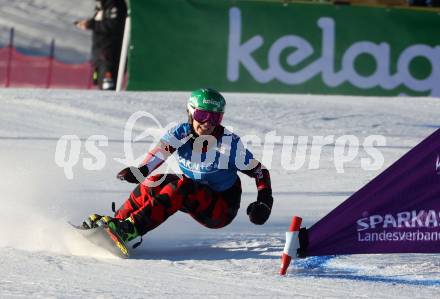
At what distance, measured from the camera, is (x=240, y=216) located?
7863 millimetres

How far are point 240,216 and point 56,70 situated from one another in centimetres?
1490

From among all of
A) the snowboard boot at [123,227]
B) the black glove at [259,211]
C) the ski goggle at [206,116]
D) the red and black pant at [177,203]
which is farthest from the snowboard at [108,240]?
the ski goggle at [206,116]

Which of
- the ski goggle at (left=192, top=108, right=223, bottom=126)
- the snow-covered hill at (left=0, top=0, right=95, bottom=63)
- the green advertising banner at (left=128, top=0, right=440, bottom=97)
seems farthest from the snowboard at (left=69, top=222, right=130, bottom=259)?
the snow-covered hill at (left=0, top=0, right=95, bottom=63)

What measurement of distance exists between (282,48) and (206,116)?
8034 millimetres

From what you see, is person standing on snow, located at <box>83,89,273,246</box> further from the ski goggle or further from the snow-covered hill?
the snow-covered hill

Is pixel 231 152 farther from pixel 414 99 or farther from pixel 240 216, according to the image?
pixel 414 99

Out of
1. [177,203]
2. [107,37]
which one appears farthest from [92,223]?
[107,37]

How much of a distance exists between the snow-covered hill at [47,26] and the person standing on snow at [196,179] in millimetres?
18832

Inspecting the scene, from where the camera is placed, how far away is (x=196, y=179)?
658 cm

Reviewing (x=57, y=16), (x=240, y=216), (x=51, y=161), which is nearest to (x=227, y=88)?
(x=51, y=161)

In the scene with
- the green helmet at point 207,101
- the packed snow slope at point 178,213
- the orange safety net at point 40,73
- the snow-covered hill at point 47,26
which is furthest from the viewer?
the snow-covered hill at point 47,26

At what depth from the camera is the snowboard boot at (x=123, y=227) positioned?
20.1 ft

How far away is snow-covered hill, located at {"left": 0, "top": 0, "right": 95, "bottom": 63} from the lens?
25.6 m

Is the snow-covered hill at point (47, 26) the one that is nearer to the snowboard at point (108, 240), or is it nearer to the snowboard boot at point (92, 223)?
the snowboard boot at point (92, 223)
